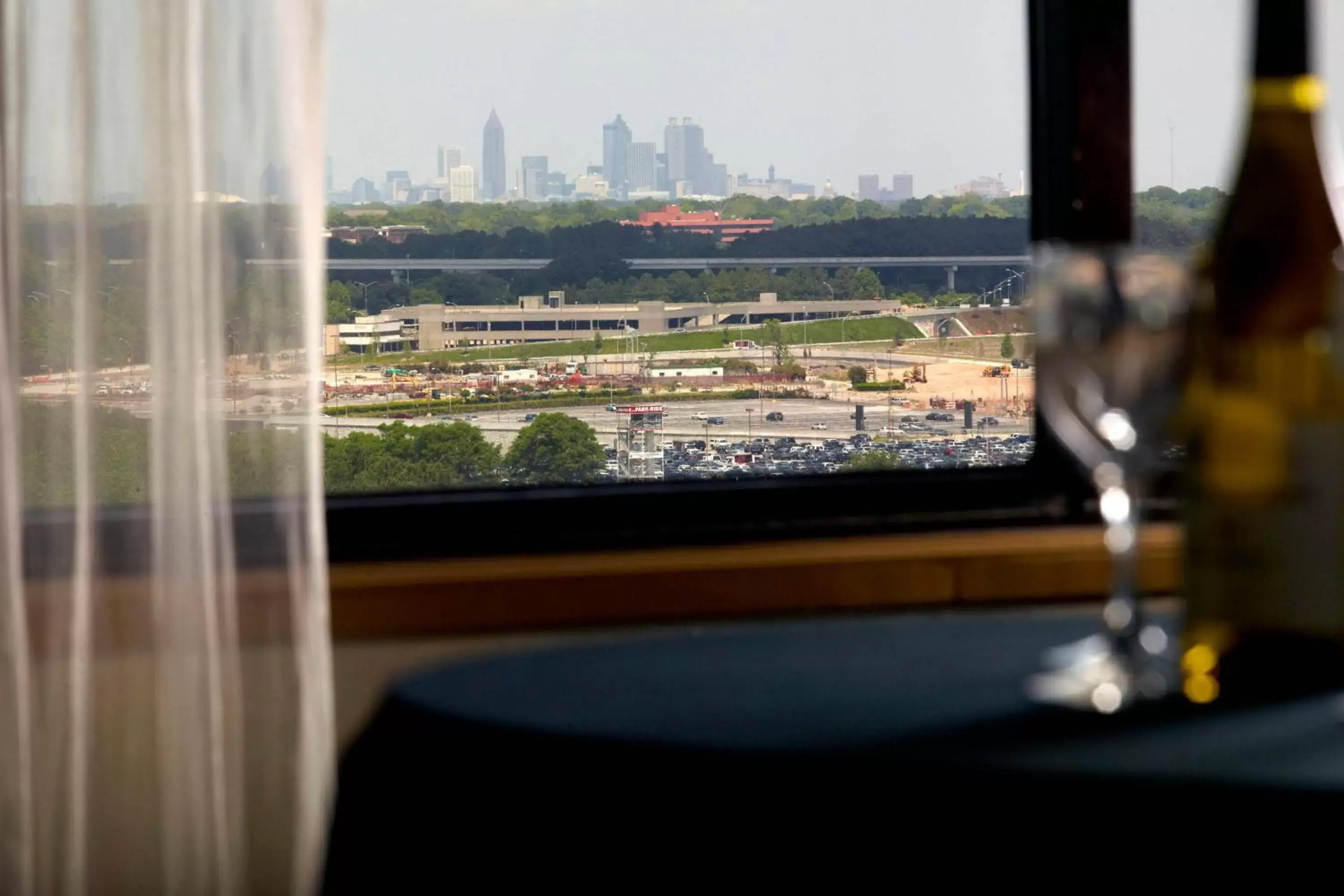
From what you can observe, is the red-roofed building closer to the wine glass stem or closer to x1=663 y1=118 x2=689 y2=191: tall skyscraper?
x1=663 y1=118 x2=689 y2=191: tall skyscraper

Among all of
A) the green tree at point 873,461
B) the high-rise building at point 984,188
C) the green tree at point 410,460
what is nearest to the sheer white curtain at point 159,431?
the green tree at point 410,460

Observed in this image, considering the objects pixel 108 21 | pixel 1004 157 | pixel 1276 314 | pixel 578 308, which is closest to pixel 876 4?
pixel 1004 157

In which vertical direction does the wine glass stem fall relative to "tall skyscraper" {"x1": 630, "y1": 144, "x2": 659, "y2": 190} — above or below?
below

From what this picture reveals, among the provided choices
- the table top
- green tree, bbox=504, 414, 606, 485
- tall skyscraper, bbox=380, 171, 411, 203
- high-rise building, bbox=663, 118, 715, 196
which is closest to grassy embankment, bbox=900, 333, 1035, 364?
high-rise building, bbox=663, 118, 715, 196

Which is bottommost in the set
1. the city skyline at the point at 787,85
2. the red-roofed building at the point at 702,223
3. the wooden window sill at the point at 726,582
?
the wooden window sill at the point at 726,582

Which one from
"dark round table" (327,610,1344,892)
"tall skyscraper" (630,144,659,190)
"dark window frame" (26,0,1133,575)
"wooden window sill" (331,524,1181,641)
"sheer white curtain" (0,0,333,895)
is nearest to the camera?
"dark round table" (327,610,1344,892)

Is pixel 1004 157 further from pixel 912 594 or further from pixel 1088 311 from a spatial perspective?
pixel 1088 311

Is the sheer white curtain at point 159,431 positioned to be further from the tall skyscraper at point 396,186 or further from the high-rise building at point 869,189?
the high-rise building at point 869,189
